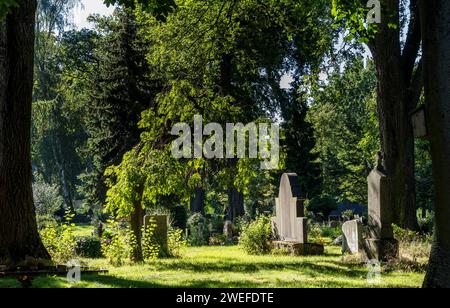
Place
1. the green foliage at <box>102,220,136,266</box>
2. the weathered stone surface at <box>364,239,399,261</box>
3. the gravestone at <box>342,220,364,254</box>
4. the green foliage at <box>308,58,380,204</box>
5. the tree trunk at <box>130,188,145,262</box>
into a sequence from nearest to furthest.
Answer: the weathered stone surface at <box>364,239,399,261</box> → the green foliage at <box>102,220,136,266</box> → the tree trunk at <box>130,188,145,262</box> → the gravestone at <box>342,220,364,254</box> → the green foliage at <box>308,58,380,204</box>

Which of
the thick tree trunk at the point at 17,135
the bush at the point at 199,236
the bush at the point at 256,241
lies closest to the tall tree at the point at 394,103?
the bush at the point at 256,241

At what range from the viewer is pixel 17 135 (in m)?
10.4

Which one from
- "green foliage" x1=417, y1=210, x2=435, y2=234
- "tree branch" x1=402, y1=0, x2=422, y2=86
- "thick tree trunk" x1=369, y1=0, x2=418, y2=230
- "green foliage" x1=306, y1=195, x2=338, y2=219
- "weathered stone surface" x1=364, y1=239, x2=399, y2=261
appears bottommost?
"weathered stone surface" x1=364, y1=239, x2=399, y2=261

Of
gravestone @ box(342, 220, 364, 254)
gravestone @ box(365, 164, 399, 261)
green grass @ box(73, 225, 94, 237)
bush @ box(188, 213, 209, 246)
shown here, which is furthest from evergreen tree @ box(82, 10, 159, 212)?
gravestone @ box(365, 164, 399, 261)

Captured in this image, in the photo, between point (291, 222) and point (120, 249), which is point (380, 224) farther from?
point (120, 249)

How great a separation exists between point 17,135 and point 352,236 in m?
9.33

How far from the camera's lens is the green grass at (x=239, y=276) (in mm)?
8359

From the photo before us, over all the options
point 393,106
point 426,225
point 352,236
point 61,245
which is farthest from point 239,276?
point 426,225

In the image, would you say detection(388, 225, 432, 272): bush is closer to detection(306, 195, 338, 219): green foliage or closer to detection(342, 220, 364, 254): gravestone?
detection(342, 220, 364, 254): gravestone

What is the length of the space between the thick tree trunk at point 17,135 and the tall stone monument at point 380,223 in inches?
271

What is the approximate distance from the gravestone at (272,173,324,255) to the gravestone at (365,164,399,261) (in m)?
3.98

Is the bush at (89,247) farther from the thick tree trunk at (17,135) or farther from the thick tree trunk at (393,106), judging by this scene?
the thick tree trunk at (393,106)

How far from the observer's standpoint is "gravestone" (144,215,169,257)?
50.1 feet
